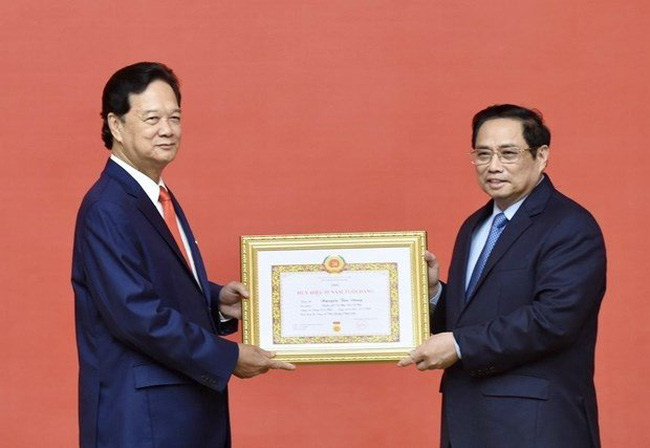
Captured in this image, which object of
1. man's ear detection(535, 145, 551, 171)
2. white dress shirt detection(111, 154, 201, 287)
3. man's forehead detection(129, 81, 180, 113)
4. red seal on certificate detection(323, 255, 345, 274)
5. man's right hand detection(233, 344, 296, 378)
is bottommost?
man's right hand detection(233, 344, 296, 378)

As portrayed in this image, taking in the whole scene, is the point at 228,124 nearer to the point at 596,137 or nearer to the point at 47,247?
the point at 47,247

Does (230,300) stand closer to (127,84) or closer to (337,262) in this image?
(337,262)

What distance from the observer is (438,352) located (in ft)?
11.4

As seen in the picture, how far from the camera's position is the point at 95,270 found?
3.33m

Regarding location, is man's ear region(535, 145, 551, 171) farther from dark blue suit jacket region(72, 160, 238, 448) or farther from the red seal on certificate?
dark blue suit jacket region(72, 160, 238, 448)

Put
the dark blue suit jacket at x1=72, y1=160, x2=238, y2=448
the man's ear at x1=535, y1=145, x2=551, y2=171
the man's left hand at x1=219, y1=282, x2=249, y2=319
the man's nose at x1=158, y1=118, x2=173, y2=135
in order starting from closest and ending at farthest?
1. the dark blue suit jacket at x1=72, y1=160, x2=238, y2=448
2. the man's nose at x1=158, y1=118, x2=173, y2=135
3. the man's ear at x1=535, y1=145, x2=551, y2=171
4. the man's left hand at x1=219, y1=282, x2=249, y2=319

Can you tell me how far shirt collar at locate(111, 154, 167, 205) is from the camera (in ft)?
11.3

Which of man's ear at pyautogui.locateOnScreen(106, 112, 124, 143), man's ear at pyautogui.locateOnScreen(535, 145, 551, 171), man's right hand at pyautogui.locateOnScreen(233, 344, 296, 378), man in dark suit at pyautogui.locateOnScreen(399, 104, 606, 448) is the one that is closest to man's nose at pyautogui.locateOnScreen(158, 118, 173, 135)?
man's ear at pyautogui.locateOnScreen(106, 112, 124, 143)

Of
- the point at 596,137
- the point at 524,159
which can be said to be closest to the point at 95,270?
the point at 524,159

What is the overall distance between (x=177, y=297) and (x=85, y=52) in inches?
69.6

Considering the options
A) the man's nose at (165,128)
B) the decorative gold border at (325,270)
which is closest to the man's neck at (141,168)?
the man's nose at (165,128)

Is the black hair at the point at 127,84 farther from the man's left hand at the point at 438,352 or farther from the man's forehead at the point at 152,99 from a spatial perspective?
the man's left hand at the point at 438,352

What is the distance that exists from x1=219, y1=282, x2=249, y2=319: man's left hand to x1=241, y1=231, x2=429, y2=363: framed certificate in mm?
125

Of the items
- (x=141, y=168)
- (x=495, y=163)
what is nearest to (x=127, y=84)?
(x=141, y=168)
